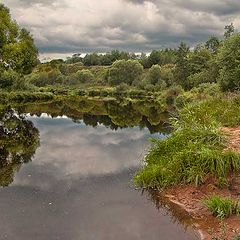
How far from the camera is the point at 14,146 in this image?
20.9 m

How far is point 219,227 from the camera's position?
31.8 feet

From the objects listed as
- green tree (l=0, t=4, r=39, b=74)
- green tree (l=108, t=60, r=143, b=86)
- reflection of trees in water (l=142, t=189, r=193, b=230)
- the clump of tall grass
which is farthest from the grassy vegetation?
green tree (l=108, t=60, r=143, b=86)

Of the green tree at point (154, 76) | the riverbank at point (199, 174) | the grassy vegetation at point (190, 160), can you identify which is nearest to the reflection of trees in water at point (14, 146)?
the grassy vegetation at point (190, 160)

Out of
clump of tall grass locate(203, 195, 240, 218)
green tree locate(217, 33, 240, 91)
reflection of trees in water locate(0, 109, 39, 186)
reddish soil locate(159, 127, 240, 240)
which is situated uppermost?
green tree locate(217, 33, 240, 91)

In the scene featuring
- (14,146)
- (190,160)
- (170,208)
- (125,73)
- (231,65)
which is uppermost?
(231,65)

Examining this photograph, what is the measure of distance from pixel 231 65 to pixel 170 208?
31.6m

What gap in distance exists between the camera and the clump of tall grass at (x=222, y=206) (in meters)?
10.1

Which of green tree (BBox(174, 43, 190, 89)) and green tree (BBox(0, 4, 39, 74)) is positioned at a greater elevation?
green tree (BBox(0, 4, 39, 74))

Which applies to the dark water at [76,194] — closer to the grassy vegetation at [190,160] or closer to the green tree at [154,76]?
the grassy vegetation at [190,160]

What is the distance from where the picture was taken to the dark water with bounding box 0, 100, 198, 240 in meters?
9.87

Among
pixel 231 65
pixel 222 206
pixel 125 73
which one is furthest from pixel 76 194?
pixel 125 73

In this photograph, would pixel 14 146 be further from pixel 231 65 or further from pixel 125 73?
pixel 125 73

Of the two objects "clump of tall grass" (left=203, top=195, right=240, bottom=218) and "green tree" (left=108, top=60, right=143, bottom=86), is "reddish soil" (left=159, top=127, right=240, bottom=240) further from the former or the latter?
"green tree" (left=108, top=60, right=143, bottom=86)

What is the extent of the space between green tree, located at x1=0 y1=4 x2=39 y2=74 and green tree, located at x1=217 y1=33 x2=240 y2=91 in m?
25.6
